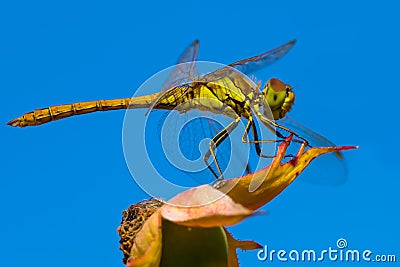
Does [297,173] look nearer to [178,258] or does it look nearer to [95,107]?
[178,258]

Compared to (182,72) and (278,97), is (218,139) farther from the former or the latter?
(182,72)

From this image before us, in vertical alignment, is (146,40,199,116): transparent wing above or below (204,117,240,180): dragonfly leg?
above

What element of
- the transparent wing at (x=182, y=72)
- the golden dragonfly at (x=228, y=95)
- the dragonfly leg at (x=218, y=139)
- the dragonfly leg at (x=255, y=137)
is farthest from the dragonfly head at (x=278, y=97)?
the transparent wing at (x=182, y=72)

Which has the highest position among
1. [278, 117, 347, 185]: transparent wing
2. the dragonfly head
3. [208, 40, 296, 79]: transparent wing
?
[208, 40, 296, 79]: transparent wing

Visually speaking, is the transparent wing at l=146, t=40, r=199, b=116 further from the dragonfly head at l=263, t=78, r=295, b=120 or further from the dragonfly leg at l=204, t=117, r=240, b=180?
the dragonfly head at l=263, t=78, r=295, b=120

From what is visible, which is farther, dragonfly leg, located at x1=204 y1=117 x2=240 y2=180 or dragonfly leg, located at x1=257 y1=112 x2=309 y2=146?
dragonfly leg, located at x1=204 y1=117 x2=240 y2=180

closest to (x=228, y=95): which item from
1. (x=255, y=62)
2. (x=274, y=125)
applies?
(x=255, y=62)

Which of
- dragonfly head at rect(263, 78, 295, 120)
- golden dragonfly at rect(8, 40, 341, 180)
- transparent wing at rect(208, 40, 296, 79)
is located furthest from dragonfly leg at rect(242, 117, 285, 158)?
transparent wing at rect(208, 40, 296, 79)

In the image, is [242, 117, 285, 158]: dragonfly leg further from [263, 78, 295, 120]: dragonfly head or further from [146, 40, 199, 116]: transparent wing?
[146, 40, 199, 116]: transparent wing
